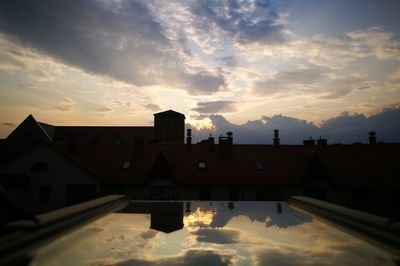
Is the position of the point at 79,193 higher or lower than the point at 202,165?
lower

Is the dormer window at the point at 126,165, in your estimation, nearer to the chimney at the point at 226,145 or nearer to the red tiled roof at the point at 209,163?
the red tiled roof at the point at 209,163

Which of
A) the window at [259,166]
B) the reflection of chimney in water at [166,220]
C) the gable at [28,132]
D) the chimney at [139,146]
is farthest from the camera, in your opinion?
the gable at [28,132]

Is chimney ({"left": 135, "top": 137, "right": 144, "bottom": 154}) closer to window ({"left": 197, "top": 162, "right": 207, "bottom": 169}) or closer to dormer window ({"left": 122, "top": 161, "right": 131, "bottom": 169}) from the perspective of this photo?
dormer window ({"left": 122, "top": 161, "right": 131, "bottom": 169})

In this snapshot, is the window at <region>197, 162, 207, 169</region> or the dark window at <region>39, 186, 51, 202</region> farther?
the window at <region>197, 162, 207, 169</region>

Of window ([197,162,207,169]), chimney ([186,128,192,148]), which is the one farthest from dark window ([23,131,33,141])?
window ([197,162,207,169])

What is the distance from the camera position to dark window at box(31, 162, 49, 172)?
3500 cm

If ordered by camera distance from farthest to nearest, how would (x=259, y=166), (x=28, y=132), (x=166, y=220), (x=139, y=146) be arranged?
(x=28, y=132)
(x=139, y=146)
(x=259, y=166)
(x=166, y=220)

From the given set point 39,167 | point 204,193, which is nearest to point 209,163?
point 204,193

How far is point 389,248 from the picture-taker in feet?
18.0

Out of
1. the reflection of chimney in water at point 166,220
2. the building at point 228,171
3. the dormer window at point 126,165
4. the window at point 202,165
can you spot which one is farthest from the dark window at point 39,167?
the reflection of chimney in water at point 166,220

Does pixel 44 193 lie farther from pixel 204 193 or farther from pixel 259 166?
pixel 259 166

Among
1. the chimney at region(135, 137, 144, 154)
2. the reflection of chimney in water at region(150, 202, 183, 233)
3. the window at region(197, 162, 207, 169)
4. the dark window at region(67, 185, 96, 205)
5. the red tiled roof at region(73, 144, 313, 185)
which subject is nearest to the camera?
the reflection of chimney in water at region(150, 202, 183, 233)

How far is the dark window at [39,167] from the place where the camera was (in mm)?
35000

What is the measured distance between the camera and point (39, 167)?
35.2 metres
